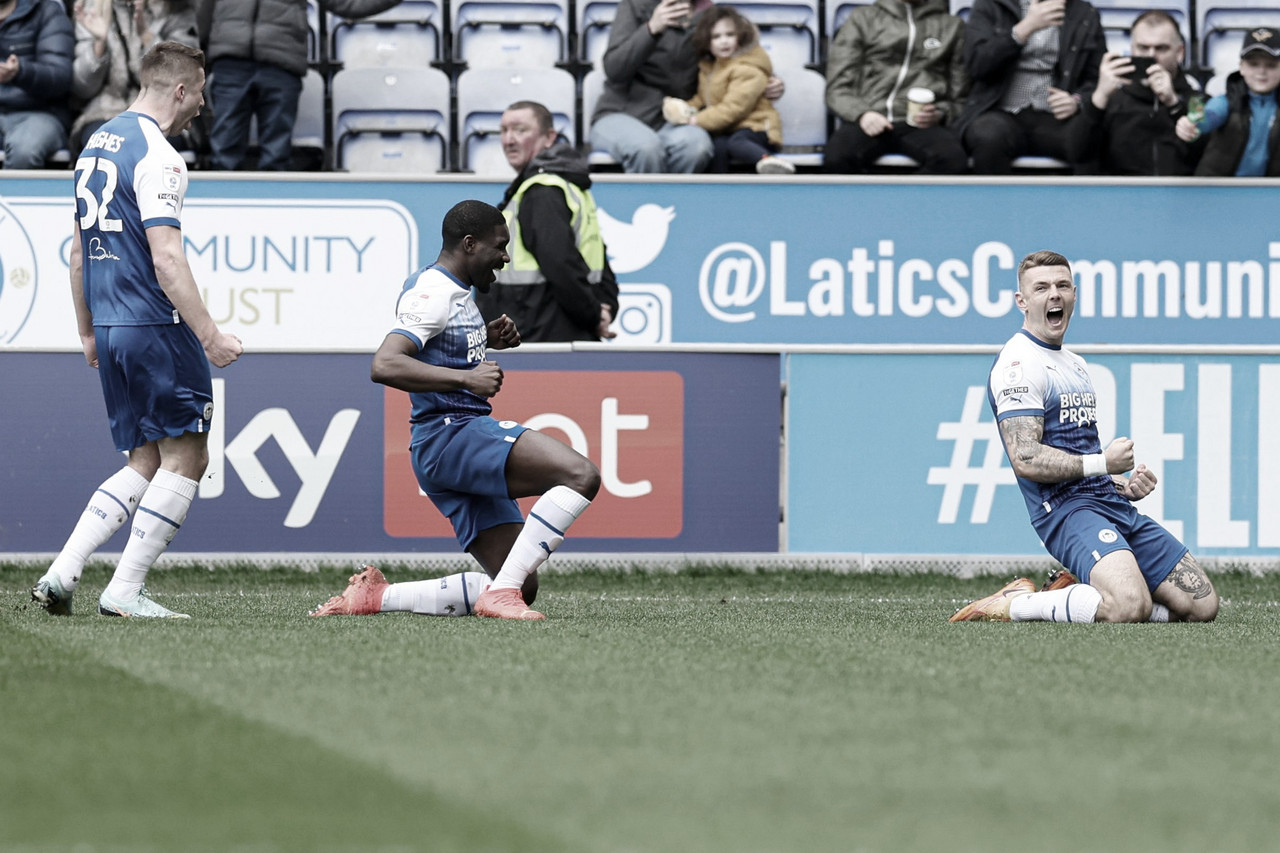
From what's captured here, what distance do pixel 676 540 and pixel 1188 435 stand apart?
2611 millimetres

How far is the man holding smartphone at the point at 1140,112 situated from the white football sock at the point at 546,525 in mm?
6375

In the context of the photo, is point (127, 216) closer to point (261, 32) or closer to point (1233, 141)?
point (261, 32)

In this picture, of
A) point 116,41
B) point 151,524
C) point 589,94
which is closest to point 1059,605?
point 151,524

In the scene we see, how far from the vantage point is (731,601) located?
25.1 feet

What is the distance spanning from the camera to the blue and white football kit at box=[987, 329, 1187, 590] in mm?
6395

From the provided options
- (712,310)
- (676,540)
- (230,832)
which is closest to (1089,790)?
(230,832)

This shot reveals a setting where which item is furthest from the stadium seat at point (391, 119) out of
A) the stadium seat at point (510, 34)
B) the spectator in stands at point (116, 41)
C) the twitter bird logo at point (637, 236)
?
the twitter bird logo at point (637, 236)

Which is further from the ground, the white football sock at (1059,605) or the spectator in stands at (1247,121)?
the spectator in stands at (1247,121)

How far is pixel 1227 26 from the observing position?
12531 mm

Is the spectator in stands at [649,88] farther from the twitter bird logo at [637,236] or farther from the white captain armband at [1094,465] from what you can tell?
the white captain armband at [1094,465]

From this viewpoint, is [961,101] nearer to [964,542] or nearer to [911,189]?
[911,189]

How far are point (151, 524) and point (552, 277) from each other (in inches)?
130

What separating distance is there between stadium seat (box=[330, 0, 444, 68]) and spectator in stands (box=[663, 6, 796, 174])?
1968 mm

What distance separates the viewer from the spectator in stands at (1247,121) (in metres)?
10.9
